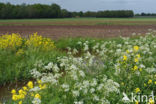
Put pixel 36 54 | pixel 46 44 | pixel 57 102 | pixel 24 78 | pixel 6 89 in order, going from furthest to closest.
Answer: pixel 46 44, pixel 36 54, pixel 24 78, pixel 6 89, pixel 57 102

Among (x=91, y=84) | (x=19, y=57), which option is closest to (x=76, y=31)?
(x=19, y=57)

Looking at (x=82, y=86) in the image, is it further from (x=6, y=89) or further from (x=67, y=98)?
(x=6, y=89)

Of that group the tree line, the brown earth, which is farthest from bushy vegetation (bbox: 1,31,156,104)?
the tree line

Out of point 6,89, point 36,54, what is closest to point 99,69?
point 6,89

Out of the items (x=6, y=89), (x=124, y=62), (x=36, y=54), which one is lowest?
(x=6, y=89)

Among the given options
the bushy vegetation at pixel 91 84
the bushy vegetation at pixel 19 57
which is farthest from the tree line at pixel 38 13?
the bushy vegetation at pixel 91 84

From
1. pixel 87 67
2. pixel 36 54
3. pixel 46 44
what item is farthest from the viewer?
pixel 46 44

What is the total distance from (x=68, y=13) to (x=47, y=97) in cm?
6537

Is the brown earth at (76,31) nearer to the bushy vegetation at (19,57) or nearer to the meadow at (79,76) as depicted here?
the bushy vegetation at (19,57)

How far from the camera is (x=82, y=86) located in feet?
11.2

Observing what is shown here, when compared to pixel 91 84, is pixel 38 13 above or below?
above

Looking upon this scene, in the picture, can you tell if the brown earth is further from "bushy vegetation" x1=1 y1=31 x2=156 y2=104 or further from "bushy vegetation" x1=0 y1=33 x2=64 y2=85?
"bushy vegetation" x1=1 y1=31 x2=156 y2=104

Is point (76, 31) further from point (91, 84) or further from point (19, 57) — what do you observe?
point (91, 84)

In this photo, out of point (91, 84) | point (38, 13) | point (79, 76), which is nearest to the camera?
point (91, 84)
